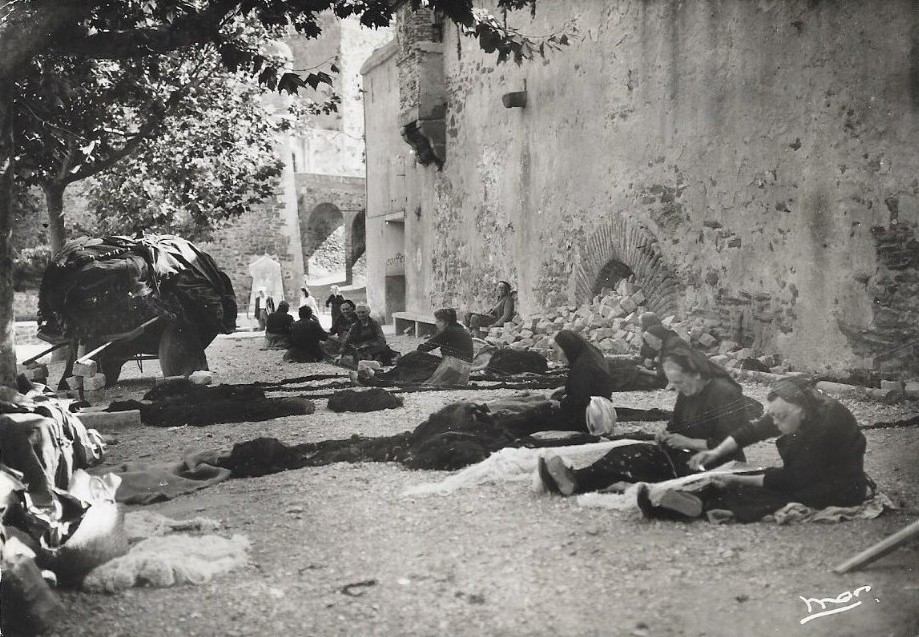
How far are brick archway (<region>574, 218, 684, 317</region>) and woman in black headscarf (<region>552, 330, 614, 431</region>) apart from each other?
2.95m

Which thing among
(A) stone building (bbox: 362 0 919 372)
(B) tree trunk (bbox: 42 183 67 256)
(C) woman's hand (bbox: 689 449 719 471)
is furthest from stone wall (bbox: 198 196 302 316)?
(C) woman's hand (bbox: 689 449 719 471)

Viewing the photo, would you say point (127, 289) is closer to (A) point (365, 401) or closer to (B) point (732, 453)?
(A) point (365, 401)

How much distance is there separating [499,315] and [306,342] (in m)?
2.54

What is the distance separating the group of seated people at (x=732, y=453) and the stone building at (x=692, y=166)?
1937mm

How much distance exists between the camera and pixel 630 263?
8.68 m

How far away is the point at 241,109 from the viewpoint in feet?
38.8

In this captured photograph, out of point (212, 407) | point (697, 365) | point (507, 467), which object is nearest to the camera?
point (697, 365)

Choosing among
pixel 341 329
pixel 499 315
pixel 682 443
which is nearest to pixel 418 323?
pixel 499 315

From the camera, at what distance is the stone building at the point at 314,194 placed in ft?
71.5

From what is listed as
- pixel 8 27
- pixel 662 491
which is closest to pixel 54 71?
pixel 8 27

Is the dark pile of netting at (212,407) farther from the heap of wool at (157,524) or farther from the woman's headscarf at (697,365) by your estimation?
the woman's headscarf at (697,365)

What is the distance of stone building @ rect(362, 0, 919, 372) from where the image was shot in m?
5.69

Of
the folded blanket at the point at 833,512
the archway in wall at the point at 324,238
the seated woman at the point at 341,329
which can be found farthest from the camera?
the archway in wall at the point at 324,238
